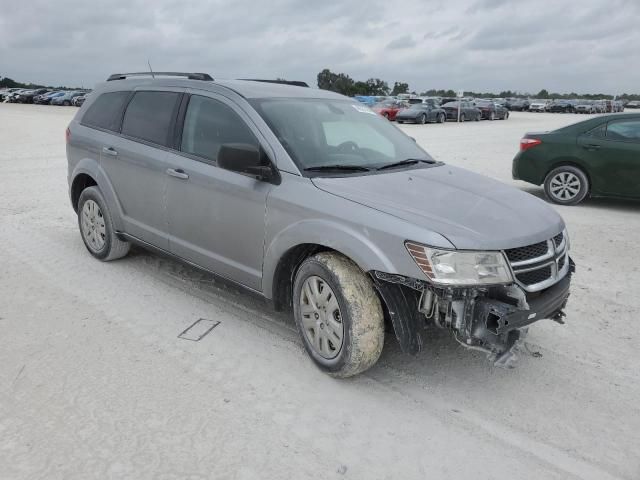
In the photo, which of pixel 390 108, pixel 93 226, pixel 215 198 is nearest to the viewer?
pixel 215 198

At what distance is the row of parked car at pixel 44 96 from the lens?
2068 inches

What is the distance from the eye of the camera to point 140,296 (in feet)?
15.8

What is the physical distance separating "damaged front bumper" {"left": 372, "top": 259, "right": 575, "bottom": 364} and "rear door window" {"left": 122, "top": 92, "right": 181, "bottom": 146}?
8.06 feet

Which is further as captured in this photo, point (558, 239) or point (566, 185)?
point (566, 185)

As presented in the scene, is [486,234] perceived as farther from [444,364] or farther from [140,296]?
[140,296]

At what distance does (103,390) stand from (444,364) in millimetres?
2135

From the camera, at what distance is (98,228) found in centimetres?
561

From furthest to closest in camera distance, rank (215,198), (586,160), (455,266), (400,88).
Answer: (400,88), (586,160), (215,198), (455,266)

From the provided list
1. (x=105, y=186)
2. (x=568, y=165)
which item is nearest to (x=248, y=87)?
(x=105, y=186)

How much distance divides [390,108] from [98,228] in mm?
31202

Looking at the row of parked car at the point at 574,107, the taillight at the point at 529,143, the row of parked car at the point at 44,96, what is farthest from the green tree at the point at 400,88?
the taillight at the point at 529,143

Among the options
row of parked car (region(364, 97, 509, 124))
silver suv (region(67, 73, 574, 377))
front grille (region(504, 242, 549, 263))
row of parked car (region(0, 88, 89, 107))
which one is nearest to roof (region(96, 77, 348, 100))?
silver suv (region(67, 73, 574, 377))

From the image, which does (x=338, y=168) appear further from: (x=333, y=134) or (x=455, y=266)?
(x=455, y=266)

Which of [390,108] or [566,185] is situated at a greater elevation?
[390,108]
